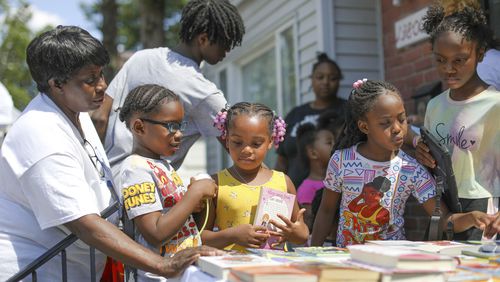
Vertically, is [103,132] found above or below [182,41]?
below

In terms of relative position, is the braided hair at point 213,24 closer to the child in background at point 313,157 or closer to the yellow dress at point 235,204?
the yellow dress at point 235,204

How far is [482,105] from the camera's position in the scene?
9.82 feet

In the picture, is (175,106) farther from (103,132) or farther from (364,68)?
(364,68)

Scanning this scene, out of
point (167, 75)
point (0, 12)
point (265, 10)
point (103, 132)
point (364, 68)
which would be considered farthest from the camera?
point (0, 12)

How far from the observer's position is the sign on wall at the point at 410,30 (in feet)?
17.5

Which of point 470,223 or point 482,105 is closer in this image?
point 470,223

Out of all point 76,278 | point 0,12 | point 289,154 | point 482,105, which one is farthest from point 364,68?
point 0,12

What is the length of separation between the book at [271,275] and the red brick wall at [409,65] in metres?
3.12

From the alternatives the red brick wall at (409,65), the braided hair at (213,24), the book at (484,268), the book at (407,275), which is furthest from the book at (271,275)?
the red brick wall at (409,65)

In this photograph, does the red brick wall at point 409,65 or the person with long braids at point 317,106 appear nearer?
the red brick wall at point 409,65

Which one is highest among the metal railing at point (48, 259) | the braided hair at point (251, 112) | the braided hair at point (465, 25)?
the braided hair at point (465, 25)

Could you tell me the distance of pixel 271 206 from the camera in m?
2.82

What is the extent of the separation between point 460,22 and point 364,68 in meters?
3.37

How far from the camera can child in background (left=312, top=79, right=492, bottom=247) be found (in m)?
2.97
